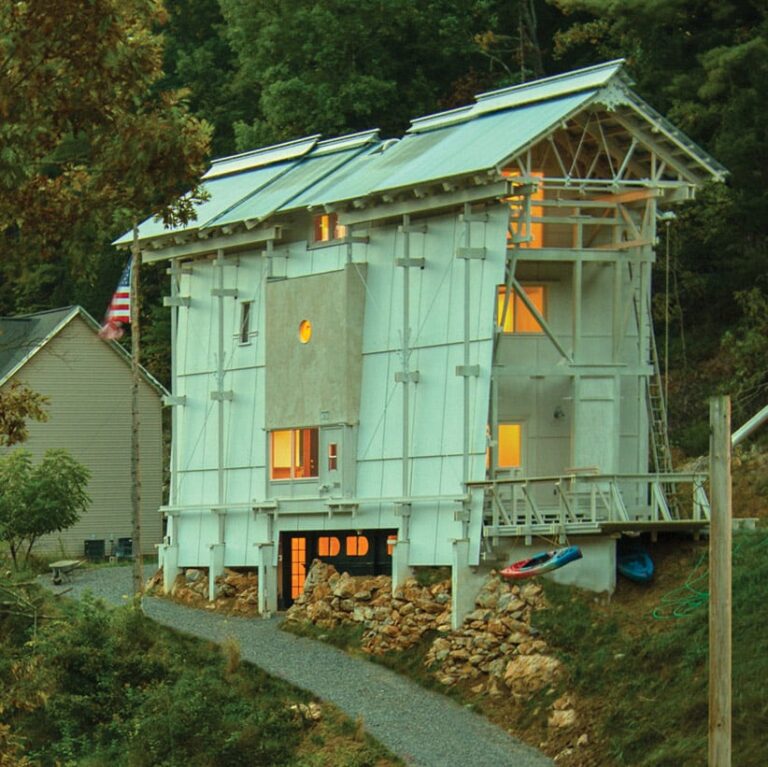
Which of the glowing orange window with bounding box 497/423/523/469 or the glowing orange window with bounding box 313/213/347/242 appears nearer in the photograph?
the glowing orange window with bounding box 497/423/523/469

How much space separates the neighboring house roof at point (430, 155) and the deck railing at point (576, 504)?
5817 millimetres

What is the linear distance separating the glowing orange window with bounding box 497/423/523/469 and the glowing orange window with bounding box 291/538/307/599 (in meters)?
5.69

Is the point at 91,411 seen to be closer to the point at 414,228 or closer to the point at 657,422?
the point at 414,228

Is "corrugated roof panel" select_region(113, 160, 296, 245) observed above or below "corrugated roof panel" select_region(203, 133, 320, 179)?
below

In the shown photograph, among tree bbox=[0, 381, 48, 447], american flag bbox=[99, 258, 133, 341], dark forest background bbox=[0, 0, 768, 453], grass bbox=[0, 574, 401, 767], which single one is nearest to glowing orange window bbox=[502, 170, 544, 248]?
dark forest background bbox=[0, 0, 768, 453]

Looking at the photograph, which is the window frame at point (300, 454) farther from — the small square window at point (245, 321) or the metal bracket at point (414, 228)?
the metal bracket at point (414, 228)

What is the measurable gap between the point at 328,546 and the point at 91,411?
24241 millimetres

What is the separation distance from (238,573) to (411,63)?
28797mm

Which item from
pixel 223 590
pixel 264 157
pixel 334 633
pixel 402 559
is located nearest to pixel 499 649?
pixel 402 559

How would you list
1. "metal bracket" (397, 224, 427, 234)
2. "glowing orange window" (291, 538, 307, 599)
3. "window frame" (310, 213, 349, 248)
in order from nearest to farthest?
"metal bracket" (397, 224, 427, 234), "window frame" (310, 213, 349, 248), "glowing orange window" (291, 538, 307, 599)

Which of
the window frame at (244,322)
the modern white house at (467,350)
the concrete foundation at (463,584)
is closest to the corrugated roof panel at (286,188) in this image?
the modern white house at (467,350)

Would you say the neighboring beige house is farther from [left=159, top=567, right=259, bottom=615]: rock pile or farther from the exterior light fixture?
the exterior light fixture

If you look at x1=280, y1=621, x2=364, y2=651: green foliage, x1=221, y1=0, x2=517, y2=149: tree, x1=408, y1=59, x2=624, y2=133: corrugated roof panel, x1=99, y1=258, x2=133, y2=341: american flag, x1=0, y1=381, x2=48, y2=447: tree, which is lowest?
x1=280, y1=621, x2=364, y2=651: green foliage

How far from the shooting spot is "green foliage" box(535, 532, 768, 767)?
31.8m
